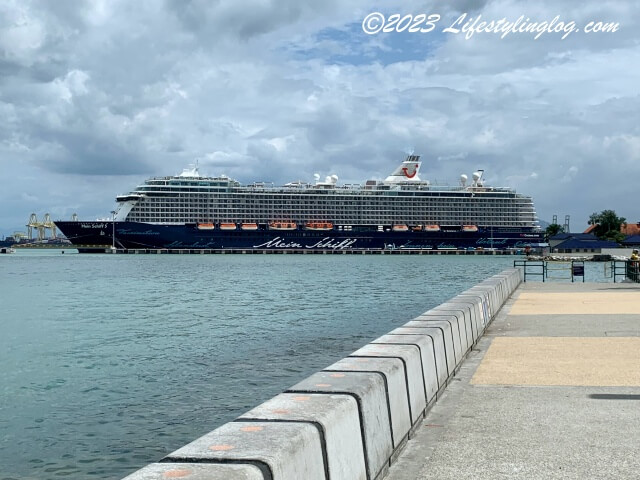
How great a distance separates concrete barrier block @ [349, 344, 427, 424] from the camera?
674 centimetres

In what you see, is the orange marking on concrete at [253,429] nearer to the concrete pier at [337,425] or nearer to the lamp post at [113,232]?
the concrete pier at [337,425]

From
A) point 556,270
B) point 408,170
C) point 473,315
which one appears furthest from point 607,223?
point 473,315

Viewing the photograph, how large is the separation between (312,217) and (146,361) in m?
118

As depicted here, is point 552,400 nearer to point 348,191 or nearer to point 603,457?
point 603,457

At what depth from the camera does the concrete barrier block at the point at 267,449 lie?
3684 mm

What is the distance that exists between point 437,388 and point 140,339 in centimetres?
1512

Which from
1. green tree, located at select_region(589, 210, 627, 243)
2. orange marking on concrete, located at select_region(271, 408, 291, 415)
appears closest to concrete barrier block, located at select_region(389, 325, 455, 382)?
orange marking on concrete, located at select_region(271, 408, 291, 415)

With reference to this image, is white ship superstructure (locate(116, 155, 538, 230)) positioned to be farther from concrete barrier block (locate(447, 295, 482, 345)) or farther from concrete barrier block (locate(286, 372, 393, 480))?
concrete barrier block (locate(286, 372, 393, 480))

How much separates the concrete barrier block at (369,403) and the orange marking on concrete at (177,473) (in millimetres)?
1821

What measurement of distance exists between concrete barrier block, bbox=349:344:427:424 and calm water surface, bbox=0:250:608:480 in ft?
11.5

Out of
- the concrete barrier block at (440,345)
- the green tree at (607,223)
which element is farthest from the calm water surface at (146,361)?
the green tree at (607,223)

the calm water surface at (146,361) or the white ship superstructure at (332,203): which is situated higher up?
the white ship superstructure at (332,203)

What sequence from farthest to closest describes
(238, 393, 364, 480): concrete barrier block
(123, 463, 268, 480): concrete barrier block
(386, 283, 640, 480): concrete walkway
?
(386, 283, 640, 480): concrete walkway
(238, 393, 364, 480): concrete barrier block
(123, 463, 268, 480): concrete barrier block

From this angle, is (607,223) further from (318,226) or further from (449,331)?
(449,331)
